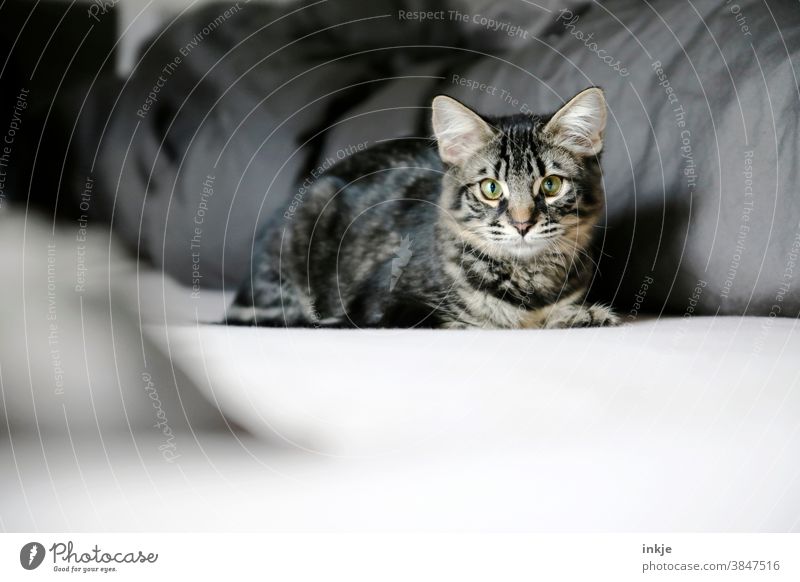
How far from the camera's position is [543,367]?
0.82m

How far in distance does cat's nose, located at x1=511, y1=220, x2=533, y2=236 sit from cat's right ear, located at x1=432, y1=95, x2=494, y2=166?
0.15 m

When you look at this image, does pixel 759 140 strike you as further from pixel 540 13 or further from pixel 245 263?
pixel 245 263

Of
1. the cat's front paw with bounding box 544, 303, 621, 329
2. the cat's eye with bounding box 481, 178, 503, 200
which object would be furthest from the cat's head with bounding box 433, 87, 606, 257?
the cat's front paw with bounding box 544, 303, 621, 329

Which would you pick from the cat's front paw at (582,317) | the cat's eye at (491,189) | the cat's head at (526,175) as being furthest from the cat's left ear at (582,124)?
the cat's front paw at (582,317)

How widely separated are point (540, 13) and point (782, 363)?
0.74 m

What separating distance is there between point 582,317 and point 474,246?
0.20 meters

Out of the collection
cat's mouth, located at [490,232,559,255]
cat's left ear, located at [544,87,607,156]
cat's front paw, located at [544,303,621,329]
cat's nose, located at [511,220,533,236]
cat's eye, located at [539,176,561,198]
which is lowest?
cat's front paw, located at [544,303,621,329]

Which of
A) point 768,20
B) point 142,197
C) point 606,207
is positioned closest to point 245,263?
point 142,197

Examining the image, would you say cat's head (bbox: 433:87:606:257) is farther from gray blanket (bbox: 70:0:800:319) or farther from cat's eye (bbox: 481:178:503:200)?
gray blanket (bbox: 70:0:800:319)

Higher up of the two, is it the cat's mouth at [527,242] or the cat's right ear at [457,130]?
the cat's right ear at [457,130]

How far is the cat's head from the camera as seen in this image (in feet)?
3.48

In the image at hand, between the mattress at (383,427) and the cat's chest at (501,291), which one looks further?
the cat's chest at (501,291)

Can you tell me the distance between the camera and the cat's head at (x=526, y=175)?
106 cm

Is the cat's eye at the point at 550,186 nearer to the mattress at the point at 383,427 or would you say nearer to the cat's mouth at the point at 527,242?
the cat's mouth at the point at 527,242
